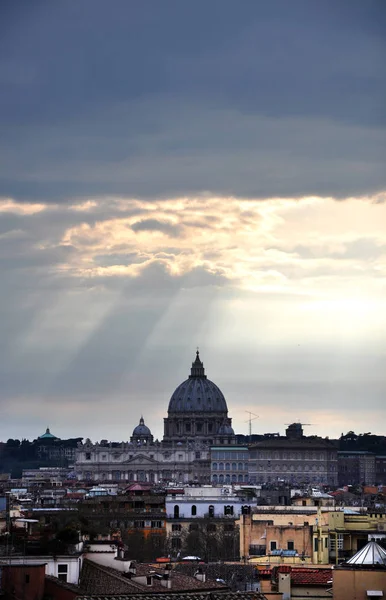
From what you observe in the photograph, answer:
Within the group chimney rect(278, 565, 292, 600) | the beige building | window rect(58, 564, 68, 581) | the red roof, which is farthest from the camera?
the red roof


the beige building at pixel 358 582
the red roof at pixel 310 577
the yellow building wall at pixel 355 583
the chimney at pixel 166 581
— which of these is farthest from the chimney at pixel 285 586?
the chimney at pixel 166 581

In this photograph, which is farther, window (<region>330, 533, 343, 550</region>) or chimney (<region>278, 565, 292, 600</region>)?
window (<region>330, 533, 343, 550</region>)

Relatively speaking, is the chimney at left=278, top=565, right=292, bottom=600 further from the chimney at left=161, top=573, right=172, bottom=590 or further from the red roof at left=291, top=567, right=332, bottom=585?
the chimney at left=161, top=573, right=172, bottom=590

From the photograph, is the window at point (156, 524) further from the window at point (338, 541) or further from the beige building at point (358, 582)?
the beige building at point (358, 582)

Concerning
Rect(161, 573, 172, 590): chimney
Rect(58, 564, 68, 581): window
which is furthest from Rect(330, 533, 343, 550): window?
Rect(58, 564, 68, 581): window

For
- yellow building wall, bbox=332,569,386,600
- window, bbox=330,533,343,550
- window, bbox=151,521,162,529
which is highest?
window, bbox=151,521,162,529

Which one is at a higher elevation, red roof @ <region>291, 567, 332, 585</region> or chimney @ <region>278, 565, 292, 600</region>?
red roof @ <region>291, 567, 332, 585</region>

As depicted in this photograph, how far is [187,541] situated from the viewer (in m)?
82.9

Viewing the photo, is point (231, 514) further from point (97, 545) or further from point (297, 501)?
point (97, 545)

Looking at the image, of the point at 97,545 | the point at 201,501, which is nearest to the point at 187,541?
the point at 201,501

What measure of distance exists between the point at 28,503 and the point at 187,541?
46.6 ft

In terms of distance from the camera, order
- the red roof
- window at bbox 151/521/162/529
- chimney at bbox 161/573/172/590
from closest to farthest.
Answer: the red roof < chimney at bbox 161/573/172/590 < window at bbox 151/521/162/529

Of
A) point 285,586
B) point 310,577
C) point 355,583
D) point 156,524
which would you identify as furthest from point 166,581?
point 156,524

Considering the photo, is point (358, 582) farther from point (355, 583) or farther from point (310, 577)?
point (310, 577)
